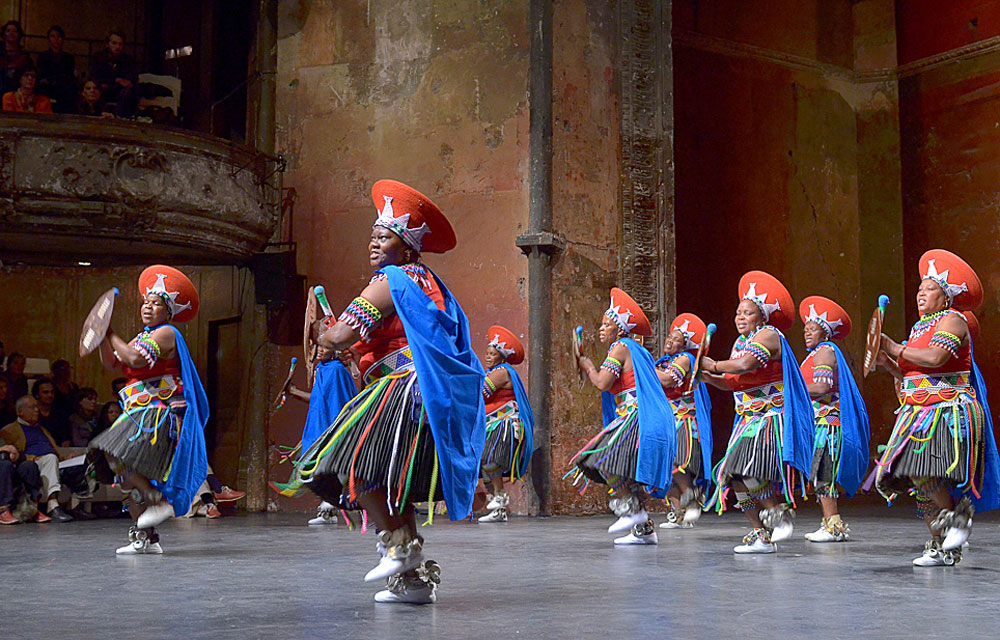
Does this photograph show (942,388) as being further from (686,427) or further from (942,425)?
(686,427)

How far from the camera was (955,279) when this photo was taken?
19.9ft

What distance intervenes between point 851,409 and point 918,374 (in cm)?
207

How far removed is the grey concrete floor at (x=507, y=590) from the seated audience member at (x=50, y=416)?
8.89ft

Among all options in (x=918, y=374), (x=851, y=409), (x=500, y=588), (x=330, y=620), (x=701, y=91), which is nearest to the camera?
(x=330, y=620)

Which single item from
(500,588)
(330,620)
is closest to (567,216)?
(500,588)

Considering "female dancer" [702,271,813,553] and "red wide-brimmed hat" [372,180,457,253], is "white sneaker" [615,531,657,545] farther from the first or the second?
"red wide-brimmed hat" [372,180,457,253]

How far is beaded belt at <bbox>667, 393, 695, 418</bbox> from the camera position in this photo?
32.6 ft

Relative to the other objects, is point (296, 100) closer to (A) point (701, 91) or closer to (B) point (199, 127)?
(B) point (199, 127)

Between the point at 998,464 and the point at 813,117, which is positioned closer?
the point at 998,464

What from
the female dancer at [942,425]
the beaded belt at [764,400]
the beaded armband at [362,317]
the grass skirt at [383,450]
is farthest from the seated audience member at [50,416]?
the female dancer at [942,425]

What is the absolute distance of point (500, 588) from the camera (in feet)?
16.7

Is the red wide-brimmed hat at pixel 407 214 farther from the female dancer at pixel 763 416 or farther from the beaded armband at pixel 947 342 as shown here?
the beaded armband at pixel 947 342

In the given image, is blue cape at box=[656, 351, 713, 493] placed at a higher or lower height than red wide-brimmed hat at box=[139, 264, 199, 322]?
lower

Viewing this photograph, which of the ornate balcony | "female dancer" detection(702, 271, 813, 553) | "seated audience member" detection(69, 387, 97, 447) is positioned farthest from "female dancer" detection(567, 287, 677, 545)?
"seated audience member" detection(69, 387, 97, 447)
